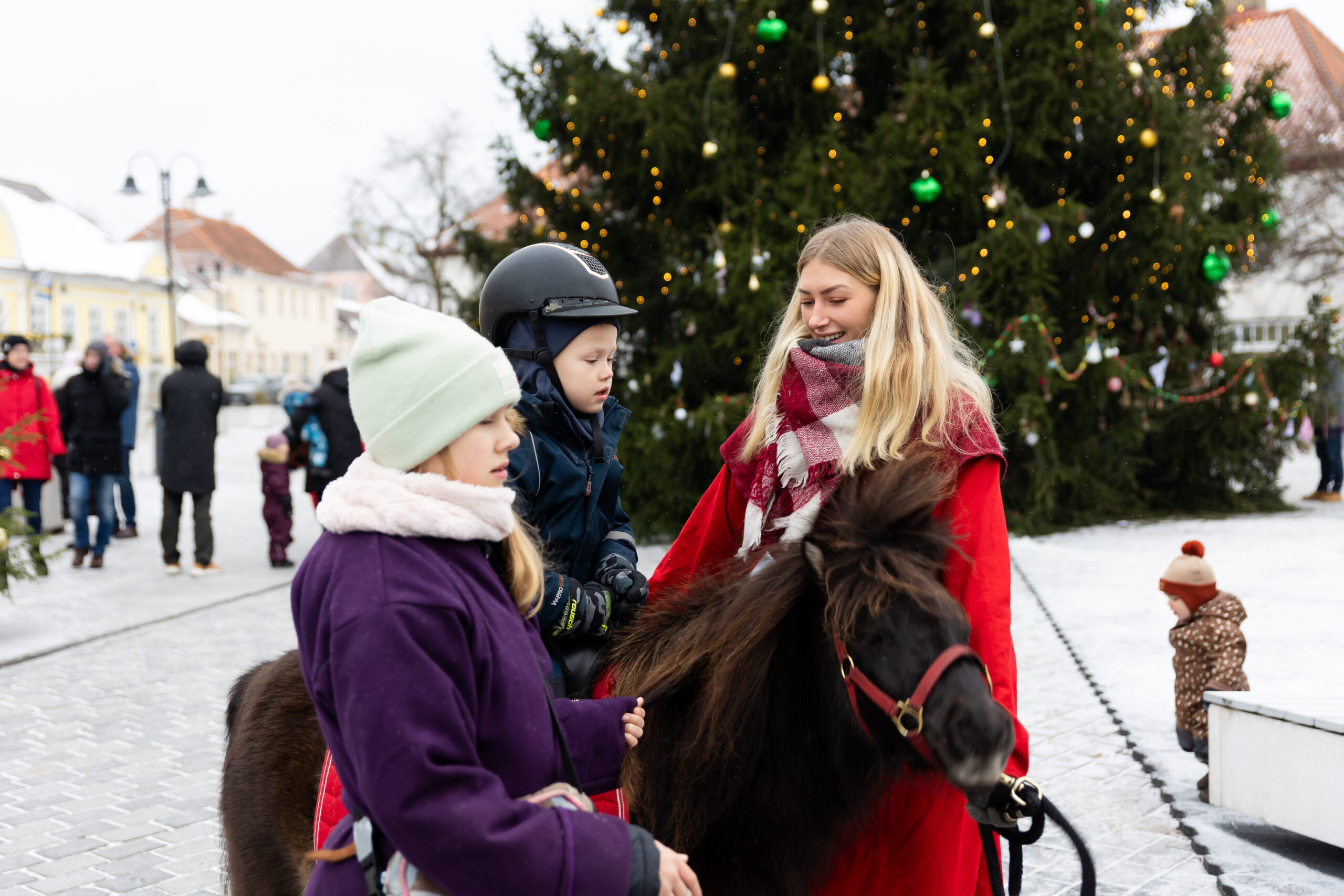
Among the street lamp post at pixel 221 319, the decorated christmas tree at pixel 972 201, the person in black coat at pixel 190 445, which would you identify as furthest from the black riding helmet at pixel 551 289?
the street lamp post at pixel 221 319

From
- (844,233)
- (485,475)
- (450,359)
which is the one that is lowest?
(485,475)

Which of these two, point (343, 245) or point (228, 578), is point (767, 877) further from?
point (343, 245)

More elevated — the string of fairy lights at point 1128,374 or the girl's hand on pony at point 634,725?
the string of fairy lights at point 1128,374

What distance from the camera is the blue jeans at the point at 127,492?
11453 mm

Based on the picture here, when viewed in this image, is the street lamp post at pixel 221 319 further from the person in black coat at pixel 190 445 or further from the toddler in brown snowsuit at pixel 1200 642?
the toddler in brown snowsuit at pixel 1200 642

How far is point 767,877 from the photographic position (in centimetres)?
204

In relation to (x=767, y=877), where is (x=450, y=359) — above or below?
above

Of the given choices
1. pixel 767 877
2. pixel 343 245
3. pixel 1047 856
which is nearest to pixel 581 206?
pixel 1047 856

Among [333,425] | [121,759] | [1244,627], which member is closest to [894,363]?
[121,759]

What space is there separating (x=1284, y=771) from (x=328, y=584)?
389 cm

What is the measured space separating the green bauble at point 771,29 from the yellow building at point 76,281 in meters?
32.5

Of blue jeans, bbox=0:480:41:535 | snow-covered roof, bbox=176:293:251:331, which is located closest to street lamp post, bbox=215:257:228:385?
snow-covered roof, bbox=176:293:251:331

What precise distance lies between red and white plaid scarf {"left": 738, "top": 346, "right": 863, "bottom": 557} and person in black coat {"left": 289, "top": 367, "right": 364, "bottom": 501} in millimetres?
7986

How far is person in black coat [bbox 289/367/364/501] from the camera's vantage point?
392 inches
